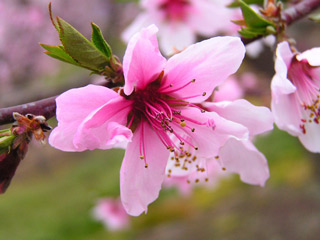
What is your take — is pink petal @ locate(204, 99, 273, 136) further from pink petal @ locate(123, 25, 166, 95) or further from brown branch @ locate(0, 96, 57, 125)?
brown branch @ locate(0, 96, 57, 125)

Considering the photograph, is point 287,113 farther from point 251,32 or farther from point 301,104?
point 251,32

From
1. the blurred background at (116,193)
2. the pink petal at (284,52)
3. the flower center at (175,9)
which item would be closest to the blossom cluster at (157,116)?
the pink petal at (284,52)

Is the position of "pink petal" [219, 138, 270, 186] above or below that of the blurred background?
above

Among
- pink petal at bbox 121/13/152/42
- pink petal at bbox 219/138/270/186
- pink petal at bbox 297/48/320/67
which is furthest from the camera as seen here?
pink petal at bbox 121/13/152/42

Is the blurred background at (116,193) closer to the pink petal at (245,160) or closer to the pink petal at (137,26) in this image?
the pink petal at (137,26)

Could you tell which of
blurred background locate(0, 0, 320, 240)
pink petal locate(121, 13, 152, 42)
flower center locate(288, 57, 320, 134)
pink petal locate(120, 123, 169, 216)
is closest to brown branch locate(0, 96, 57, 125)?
pink petal locate(120, 123, 169, 216)

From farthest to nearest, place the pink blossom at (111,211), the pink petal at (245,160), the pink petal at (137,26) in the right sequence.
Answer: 1. the pink blossom at (111,211)
2. the pink petal at (137,26)
3. the pink petal at (245,160)

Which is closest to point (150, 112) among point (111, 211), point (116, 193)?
point (111, 211)

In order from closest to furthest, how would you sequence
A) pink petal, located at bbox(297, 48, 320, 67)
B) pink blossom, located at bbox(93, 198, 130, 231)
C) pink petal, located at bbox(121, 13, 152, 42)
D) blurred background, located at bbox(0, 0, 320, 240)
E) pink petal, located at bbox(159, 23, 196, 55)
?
pink petal, located at bbox(297, 48, 320, 67) < pink petal, located at bbox(121, 13, 152, 42) < pink petal, located at bbox(159, 23, 196, 55) < pink blossom, located at bbox(93, 198, 130, 231) < blurred background, located at bbox(0, 0, 320, 240)
